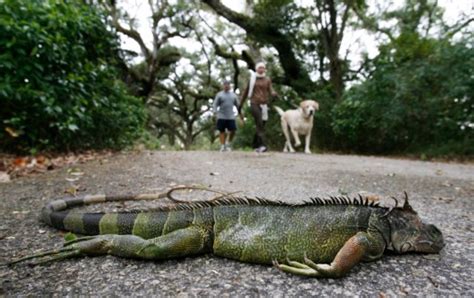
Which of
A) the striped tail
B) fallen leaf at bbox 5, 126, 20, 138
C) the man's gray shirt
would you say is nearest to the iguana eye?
the striped tail

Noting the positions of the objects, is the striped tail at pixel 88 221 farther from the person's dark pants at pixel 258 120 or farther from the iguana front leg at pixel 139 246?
the person's dark pants at pixel 258 120

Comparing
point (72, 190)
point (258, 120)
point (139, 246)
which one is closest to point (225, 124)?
point (258, 120)

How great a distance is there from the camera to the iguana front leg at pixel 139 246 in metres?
1.90

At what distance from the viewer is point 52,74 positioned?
505 centimetres

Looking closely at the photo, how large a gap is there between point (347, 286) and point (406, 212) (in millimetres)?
580

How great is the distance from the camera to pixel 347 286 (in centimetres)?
163

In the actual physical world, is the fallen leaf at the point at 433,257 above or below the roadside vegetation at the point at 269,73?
below

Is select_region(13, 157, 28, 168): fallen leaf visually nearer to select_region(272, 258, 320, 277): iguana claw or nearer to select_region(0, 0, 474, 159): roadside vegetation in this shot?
select_region(0, 0, 474, 159): roadside vegetation

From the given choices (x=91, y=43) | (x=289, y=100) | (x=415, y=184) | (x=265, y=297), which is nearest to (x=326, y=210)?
(x=265, y=297)

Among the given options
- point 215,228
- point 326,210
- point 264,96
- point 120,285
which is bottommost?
point 120,285

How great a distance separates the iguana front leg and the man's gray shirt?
724 cm

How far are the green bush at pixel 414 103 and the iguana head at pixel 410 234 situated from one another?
6665mm

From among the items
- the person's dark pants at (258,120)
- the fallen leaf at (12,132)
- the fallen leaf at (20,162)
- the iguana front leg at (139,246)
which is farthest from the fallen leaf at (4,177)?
the person's dark pants at (258,120)

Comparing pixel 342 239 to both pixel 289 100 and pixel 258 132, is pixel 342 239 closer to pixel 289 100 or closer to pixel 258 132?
pixel 258 132
